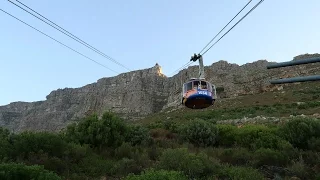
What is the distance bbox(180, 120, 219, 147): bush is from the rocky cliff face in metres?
52.8

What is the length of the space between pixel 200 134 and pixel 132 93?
334ft

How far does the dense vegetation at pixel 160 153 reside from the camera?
14758 mm

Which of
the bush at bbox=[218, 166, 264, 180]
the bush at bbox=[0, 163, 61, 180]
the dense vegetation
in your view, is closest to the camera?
the bush at bbox=[0, 163, 61, 180]

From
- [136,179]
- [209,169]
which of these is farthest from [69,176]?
[209,169]

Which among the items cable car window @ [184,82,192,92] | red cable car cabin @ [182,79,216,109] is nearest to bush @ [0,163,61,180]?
red cable car cabin @ [182,79,216,109]

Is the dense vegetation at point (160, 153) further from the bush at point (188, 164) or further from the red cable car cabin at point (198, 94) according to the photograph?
the red cable car cabin at point (198, 94)

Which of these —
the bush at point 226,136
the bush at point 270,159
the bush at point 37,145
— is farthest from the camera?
the bush at point 226,136

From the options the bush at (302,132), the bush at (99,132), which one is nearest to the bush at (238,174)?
the bush at (302,132)

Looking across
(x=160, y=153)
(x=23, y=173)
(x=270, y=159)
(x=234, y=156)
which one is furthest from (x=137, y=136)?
(x=23, y=173)

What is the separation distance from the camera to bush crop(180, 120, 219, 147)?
2418 cm

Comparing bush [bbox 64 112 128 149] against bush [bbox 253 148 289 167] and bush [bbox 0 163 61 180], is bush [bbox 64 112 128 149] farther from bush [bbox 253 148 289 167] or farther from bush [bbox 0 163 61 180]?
bush [bbox 253 148 289 167]

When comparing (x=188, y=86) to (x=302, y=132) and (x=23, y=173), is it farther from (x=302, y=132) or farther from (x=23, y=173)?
(x=302, y=132)

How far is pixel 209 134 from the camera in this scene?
80.5 ft

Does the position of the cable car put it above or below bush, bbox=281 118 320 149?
above
